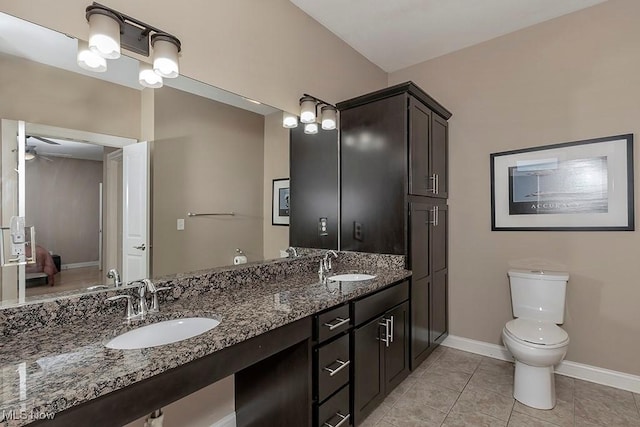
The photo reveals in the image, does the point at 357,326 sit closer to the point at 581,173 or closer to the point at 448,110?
the point at 581,173

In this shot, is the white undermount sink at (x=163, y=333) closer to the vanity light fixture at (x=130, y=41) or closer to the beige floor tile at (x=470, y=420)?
the vanity light fixture at (x=130, y=41)

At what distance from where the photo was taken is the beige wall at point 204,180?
1594 millimetres

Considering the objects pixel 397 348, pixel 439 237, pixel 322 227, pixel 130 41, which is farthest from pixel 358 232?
pixel 130 41

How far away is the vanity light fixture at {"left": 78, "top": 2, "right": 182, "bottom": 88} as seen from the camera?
1295 millimetres

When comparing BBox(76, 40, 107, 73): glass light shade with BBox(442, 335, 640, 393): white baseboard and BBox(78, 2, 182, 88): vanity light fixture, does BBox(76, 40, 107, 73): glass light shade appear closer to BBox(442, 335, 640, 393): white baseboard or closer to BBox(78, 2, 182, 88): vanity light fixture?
BBox(78, 2, 182, 88): vanity light fixture

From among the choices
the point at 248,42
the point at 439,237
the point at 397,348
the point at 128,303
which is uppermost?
the point at 248,42

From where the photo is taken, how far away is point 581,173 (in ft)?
7.64

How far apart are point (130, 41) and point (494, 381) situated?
3065 millimetres

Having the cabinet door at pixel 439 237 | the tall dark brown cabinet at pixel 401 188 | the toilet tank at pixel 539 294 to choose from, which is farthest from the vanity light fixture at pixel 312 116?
the toilet tank at pixel 539 294

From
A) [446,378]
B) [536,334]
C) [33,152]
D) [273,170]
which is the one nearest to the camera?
[33,152]

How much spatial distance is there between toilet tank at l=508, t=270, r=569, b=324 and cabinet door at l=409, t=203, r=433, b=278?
66 cm

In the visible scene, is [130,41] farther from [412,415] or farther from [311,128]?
[412,415]

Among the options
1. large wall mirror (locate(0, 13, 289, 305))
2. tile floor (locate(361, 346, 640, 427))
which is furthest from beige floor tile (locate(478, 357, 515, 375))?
large wall mirror (locate(0, 13, 289, 305))

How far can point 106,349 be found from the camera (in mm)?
957
